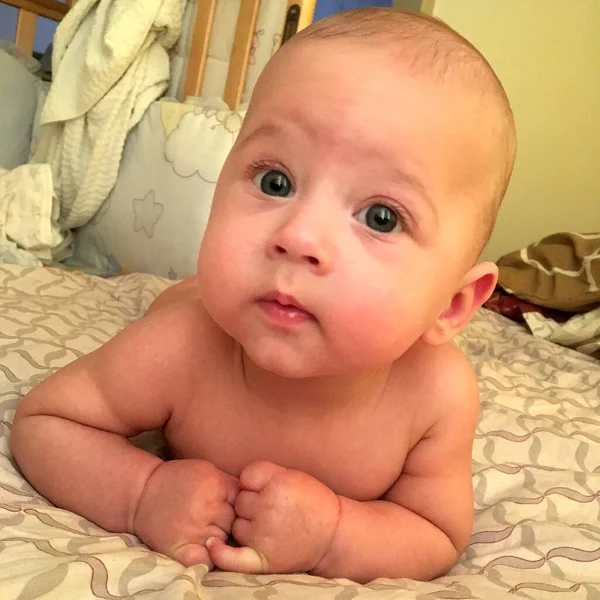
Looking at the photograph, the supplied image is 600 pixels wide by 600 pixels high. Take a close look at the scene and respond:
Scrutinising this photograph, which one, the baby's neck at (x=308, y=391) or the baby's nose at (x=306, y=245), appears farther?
the baby's neck at (x=308, y=391)

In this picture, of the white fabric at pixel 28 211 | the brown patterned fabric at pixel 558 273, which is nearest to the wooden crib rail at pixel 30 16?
the white fabric at pixel 28 211

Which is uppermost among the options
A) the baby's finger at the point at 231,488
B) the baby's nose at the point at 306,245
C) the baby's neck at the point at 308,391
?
the baby's nose at the point at 306,245

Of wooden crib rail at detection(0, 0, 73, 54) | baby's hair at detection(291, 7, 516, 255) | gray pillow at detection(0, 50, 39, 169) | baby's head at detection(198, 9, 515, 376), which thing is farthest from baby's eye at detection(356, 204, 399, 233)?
wooden crib rail at detection(0, 0, 73, 54)

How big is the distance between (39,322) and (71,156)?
92cm

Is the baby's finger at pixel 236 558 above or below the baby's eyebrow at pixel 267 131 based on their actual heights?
below

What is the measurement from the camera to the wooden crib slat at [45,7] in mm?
2146

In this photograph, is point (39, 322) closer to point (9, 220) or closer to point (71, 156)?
point (9, 220)

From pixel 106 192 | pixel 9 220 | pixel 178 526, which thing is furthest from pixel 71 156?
pixel 178 526

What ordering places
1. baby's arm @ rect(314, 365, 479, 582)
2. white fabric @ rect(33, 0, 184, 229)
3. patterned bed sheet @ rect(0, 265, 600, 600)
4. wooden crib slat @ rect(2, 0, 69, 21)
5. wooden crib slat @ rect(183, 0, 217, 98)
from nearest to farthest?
patterned bed sheet @ rect(0, 265, 600, 600) → baby's arm @ rect(314, 365, 479, 582) → white fabric @ rect(33, 0, 184, 229) → wooden crib slat @ rect(183, 0, 217, 98) → wooden crib slat @ rect(2, 0, 69, 21)

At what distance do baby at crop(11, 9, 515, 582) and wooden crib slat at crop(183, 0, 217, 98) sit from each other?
1.31 meters

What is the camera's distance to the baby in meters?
0.51

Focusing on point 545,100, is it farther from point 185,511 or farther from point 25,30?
point 185,511

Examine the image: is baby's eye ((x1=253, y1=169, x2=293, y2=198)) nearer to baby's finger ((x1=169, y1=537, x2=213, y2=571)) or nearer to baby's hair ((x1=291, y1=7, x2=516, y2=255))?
baby's hair ((x1=291, y1=7, x2=516, y2=255))

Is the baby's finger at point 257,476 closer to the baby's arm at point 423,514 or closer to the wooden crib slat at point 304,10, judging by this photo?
the baby's arm at point 423,514
